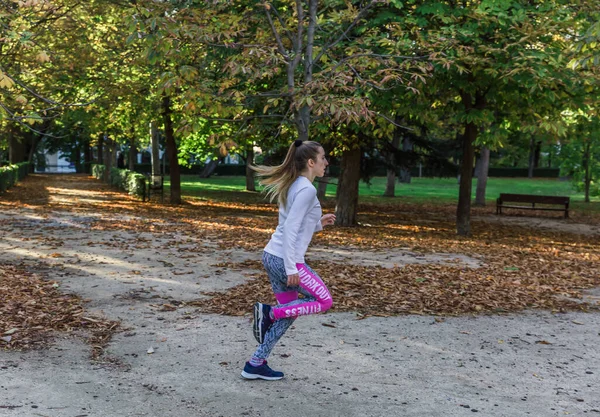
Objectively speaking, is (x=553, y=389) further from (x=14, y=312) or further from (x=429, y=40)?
(x=429, y=40)

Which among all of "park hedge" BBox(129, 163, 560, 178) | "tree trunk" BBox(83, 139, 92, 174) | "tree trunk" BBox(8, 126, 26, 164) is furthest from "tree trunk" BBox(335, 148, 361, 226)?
"tree trunk" BBox(83, 139, 92, 174)

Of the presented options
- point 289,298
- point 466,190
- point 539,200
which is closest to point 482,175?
point 539,200

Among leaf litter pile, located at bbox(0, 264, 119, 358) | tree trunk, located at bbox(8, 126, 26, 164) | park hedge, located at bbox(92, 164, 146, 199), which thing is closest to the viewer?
leaf litter pile, located at bbox(0, 264, 119, 358)

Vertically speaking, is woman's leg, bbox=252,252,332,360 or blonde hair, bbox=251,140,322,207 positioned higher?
blonde hair, bbox=251,140,322,207

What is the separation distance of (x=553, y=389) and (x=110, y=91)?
14.9 metres

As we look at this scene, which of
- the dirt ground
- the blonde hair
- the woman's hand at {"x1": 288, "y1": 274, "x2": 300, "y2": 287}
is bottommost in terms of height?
the dirt ground

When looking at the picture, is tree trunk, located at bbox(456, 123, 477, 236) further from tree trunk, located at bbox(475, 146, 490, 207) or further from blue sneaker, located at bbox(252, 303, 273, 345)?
blue sneaker, located at bbox(252, 303, 273, 345)

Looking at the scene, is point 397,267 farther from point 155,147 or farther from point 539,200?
point 155,147

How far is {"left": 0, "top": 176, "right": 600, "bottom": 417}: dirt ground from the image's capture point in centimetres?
454

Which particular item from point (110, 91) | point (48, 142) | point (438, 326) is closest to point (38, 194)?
point (110, 91)

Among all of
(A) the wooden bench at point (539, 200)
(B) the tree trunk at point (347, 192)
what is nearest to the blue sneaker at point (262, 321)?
(B) the tree trunk at point (347, 192)

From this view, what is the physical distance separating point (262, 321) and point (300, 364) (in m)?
0.71

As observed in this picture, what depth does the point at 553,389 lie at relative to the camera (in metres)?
5.04

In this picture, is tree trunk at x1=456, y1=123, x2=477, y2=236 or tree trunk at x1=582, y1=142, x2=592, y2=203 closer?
tree trunk at x1=456, y1=123, x2=477, y2=236
